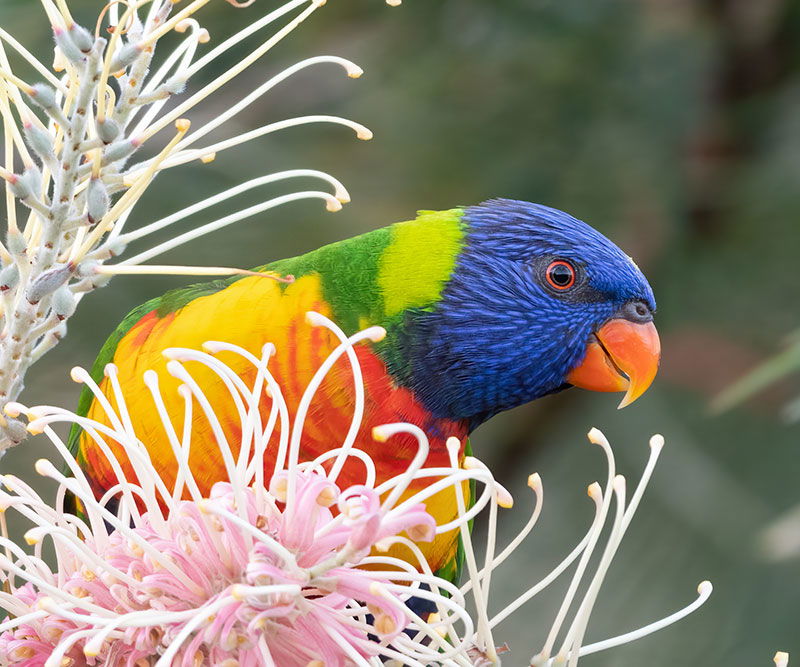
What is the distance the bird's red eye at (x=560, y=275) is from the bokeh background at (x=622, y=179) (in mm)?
1170

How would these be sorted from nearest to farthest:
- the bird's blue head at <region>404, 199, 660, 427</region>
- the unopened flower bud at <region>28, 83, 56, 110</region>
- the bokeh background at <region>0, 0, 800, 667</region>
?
the unopened flower bud at <region>28, 83, 56, 110</region> → the bird's blue head at <region>404, 199, 660, 427</region> → the bokeh background at <region>0, 0, 800, 667</region>

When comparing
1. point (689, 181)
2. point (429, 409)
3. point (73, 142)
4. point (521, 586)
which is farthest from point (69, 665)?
point (689, 181)

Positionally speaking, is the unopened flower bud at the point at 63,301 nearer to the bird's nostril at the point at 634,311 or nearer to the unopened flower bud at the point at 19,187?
the unopened flower bud at the point at 19,187

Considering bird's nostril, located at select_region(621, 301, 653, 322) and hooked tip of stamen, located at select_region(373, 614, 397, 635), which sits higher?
bird's nostril, located at select_region(621, 301, 653, 322)

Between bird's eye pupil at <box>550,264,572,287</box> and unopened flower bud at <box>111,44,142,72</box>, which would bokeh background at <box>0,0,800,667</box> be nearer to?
bird's eye pupil at <box>550,264,572,287</box>

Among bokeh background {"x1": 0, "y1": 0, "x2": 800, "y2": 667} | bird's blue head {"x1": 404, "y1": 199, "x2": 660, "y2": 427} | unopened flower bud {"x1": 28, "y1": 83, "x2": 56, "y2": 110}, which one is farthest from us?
bokeh background {"x1": 0, "y1": 0, "x2": 800, "y2": 667}

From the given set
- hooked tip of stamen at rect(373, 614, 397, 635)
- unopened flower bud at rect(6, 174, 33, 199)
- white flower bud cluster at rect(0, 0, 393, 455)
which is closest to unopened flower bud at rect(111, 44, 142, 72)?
white flower bud cluster at rect(0, 0, 393, 455)

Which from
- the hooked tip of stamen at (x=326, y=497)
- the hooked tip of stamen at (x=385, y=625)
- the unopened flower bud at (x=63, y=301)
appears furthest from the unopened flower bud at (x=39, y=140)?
the hooked tip of stamen at (x=385, y=625)

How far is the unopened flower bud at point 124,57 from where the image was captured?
2.43 feet

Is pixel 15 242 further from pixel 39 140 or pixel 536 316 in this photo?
pixel 536 316

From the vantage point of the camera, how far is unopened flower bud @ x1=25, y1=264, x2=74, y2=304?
75cm

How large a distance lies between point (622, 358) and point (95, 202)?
34.7 inches

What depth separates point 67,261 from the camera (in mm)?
779

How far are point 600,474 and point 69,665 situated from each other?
2186 mm
